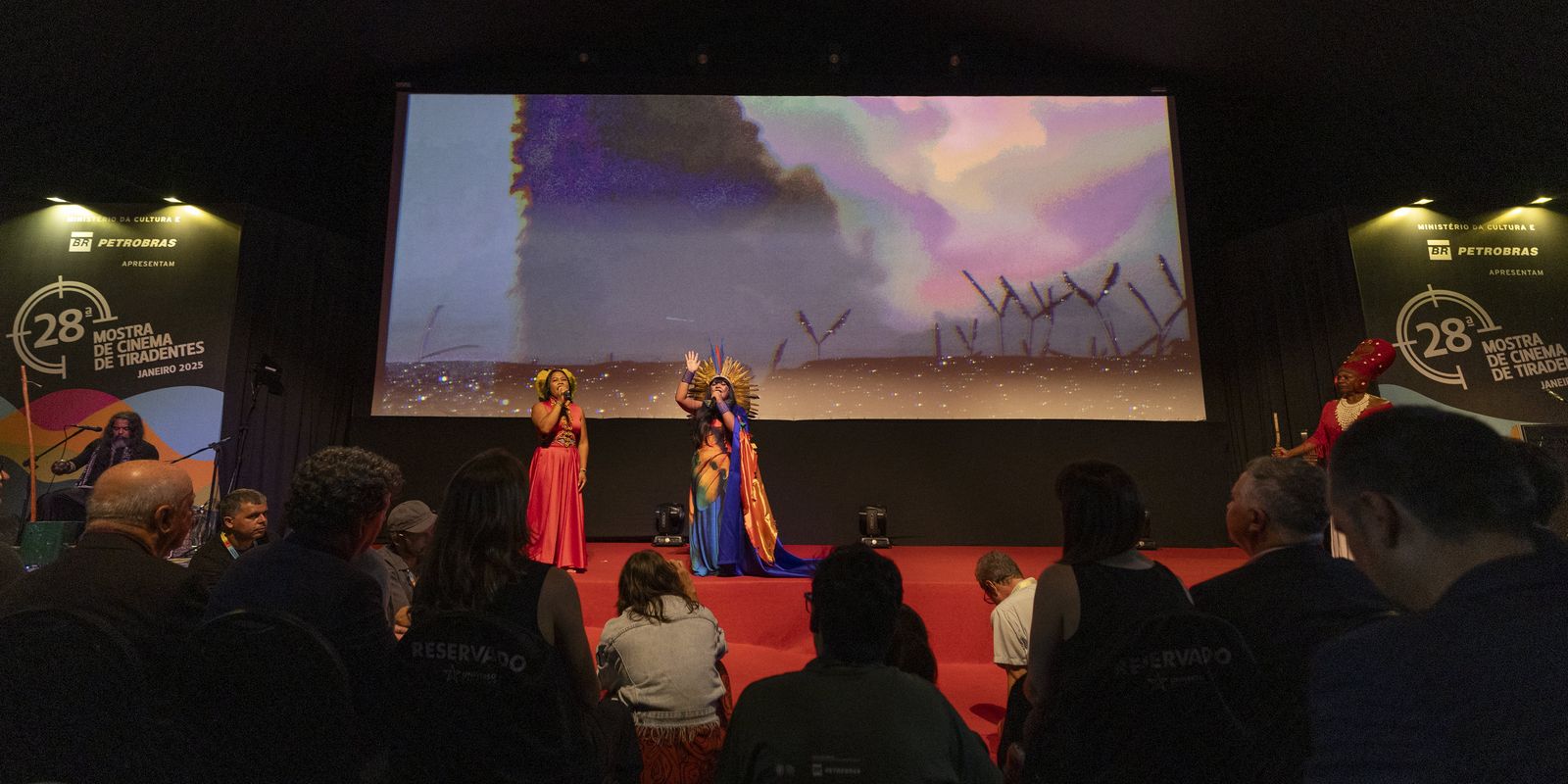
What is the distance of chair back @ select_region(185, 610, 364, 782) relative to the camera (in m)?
1.49

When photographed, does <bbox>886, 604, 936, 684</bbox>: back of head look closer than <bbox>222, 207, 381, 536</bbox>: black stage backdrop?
Yes

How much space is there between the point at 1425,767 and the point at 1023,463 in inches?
Result: 254

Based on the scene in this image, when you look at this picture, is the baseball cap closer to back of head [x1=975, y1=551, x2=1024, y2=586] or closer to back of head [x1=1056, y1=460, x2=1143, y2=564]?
back of head [x1=975, y1=551, x2=1024, y2=586]

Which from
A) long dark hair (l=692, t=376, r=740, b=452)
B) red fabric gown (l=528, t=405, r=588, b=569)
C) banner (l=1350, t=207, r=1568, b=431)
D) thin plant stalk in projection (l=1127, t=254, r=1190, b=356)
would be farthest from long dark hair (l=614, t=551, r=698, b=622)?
banner (l=1350, t=207, r=1568, b=431)

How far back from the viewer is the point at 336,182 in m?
8.12

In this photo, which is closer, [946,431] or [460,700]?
[460,700]

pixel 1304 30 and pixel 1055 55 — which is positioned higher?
pixel 1055 55

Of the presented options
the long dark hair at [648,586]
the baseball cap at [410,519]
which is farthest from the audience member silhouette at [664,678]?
the baseball cap at [410,519]

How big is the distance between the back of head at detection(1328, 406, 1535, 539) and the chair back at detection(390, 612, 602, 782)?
1275 mm

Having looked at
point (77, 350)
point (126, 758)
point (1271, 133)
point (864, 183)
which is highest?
point (1271, 133)

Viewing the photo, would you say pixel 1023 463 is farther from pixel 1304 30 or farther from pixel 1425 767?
pixel 1425 767

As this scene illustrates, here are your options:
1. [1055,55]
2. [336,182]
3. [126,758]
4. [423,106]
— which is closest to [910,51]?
[1055,55]

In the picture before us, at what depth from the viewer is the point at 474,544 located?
1.72 m

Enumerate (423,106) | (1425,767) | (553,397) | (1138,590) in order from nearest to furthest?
(1425,767)
(1138,590)
(553,397)
(423,106)
